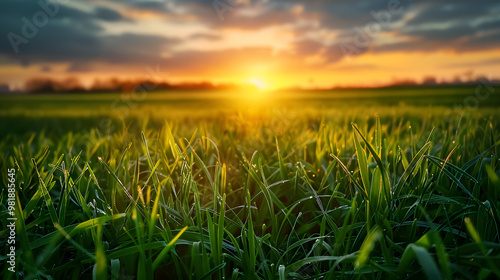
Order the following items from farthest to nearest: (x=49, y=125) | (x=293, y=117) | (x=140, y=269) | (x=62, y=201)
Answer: (x=49, y=125) < (x=293, y=117) < (x=62, y=201) < (x=140, y=269)

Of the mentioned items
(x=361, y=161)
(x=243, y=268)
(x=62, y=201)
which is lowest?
(x=243, y=268)

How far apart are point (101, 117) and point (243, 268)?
4.52 m

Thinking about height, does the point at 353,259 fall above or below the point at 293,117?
below

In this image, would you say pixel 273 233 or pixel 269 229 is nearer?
pixel 273 233

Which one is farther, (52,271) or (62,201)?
(62,201)

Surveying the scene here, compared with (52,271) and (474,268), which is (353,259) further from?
(52,271)

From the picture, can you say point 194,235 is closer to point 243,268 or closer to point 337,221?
point 243,268

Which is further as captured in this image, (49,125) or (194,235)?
(49,125)

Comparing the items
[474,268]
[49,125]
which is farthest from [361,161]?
[49,125]

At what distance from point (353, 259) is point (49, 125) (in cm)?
504

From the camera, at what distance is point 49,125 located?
15.9 feet

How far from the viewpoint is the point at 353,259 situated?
32.7 inches

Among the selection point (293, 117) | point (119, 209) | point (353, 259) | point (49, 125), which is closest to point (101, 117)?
point (49, 125)

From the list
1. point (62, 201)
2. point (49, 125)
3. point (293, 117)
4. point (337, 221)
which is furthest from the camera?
point (49, 125)
